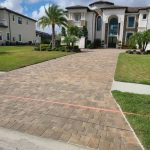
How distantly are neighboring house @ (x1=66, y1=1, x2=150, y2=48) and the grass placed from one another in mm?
31202

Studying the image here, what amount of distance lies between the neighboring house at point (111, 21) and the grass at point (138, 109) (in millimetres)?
31202

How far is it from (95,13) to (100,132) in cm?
3590

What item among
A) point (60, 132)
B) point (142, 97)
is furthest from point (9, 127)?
point (142, 97)

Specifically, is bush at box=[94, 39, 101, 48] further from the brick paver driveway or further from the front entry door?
the brick paver driveway

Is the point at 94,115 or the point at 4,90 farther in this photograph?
the point at 4,90

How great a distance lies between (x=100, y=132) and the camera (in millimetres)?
4016

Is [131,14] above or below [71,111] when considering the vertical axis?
above

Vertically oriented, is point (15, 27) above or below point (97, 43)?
above

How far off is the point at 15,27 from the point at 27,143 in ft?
130

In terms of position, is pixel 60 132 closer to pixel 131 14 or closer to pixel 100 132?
pixel 100 132

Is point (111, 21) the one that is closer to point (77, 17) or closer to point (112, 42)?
point (112, 42)

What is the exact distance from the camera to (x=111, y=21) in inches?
1474

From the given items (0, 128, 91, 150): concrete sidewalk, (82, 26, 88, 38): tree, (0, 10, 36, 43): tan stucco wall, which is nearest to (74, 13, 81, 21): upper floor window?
(82, 26, 88, 38): tree

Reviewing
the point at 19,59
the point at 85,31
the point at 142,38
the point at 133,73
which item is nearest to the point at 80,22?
the point at 85,31
